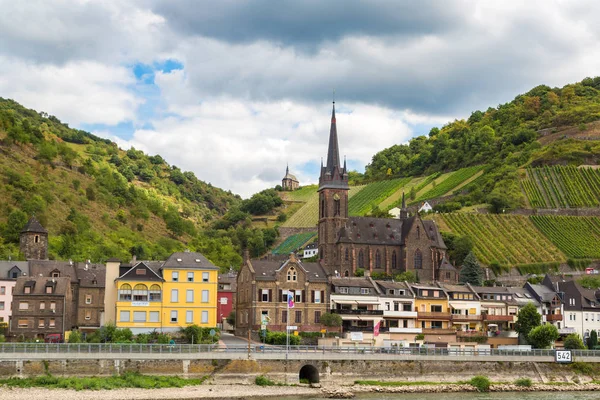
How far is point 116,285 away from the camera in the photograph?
65750 millimetres

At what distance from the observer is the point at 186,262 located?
67812 millimetres

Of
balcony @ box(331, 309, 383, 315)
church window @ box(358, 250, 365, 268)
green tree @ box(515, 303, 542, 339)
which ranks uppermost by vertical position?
church window @ box(358, 250, 365, 268)

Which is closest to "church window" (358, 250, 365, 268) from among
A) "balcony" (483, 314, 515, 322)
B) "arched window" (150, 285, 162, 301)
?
"balcony" (483, 314, 515, 322)

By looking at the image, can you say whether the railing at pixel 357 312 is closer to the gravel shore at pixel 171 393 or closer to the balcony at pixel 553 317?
the gravel shore at pixel 171 393

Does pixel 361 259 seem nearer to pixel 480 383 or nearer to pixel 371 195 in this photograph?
pixel 480 383

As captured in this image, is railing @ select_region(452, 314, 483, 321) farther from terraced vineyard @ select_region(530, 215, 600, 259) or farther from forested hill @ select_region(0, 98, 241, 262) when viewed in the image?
forested hill @ select_region(0, 98, 241, 262)

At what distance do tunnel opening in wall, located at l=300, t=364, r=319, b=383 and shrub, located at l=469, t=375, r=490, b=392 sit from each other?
39.8 ft

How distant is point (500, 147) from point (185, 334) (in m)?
138

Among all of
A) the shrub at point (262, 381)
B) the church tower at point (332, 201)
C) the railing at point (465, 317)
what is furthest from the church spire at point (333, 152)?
the shrub at point (262, 381)

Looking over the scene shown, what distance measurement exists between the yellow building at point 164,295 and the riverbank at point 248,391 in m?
14.0

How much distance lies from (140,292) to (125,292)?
122cm

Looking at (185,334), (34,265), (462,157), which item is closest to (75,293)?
(34,265)

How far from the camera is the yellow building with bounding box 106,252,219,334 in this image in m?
65.2

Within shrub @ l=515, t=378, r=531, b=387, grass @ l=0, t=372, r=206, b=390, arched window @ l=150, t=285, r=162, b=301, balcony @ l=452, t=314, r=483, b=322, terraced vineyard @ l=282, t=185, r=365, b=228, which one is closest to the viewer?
grass @ l=0, t=372, r=206, b=390
